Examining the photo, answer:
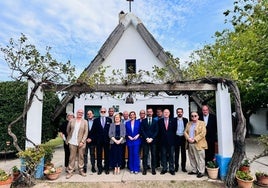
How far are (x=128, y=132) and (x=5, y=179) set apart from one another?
3.15 metres

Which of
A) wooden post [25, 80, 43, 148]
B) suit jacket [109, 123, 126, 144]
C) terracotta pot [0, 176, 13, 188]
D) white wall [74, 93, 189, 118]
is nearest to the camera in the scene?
terracotta pot [0, 176, 13, 188]

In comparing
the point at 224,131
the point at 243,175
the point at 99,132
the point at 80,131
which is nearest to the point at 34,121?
the point at 80,131

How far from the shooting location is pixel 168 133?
649 centimetres

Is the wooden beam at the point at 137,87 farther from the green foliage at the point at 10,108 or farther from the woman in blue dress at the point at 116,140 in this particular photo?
the green foliage at the point at 10,108

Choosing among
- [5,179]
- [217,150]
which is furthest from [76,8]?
[217,150]

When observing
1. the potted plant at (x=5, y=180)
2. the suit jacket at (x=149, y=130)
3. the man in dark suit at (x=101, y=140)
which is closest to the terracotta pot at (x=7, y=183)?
the potted plant at (x=5, y=180)

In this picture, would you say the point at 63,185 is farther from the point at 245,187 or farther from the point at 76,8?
the point at 76,8

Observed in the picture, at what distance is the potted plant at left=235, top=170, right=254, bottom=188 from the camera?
5.38 metres

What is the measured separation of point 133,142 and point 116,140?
479mm

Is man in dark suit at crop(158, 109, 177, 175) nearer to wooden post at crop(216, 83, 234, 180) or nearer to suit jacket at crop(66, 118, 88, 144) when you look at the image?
wooden post at crop(216, 83, 234, 180)

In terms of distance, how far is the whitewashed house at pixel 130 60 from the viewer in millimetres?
10945

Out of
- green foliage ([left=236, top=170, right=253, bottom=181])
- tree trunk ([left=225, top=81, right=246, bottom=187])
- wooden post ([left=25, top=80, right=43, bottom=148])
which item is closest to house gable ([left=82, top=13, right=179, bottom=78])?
wooden post ([left=25, top=80, right=43, bottom=148])

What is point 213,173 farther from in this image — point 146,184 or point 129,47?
point 129,47

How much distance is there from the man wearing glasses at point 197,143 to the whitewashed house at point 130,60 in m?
4.46
